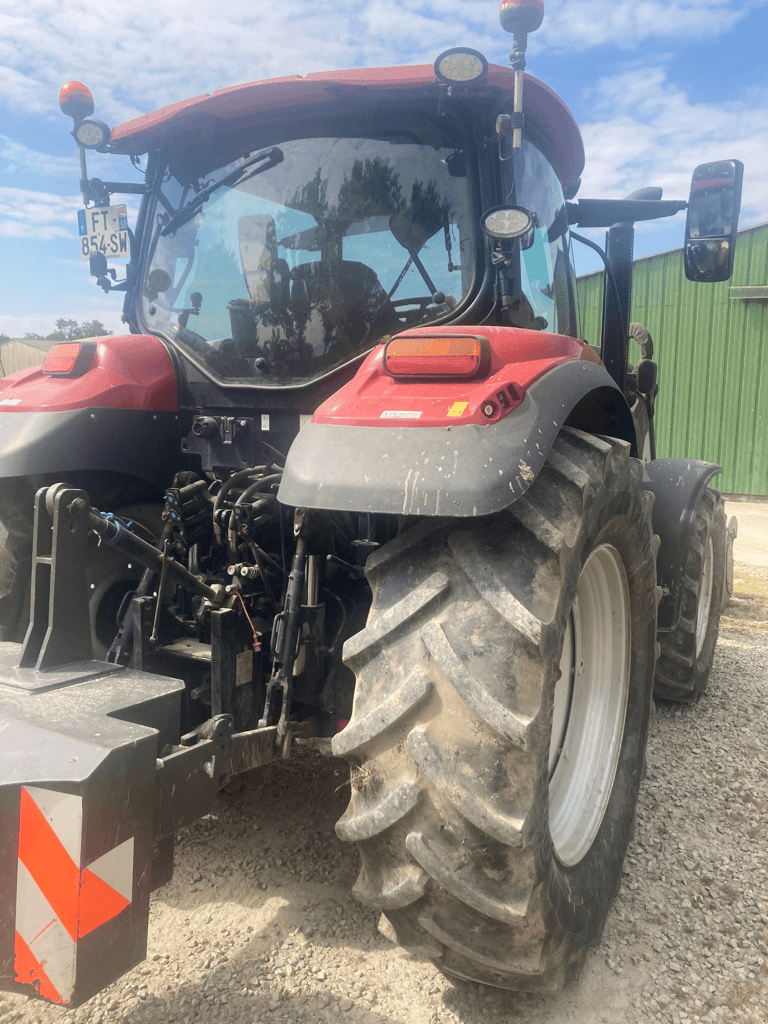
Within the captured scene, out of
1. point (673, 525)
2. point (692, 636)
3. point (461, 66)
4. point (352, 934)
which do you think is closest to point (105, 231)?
point (461, 66)

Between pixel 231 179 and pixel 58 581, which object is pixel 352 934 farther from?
pixel 231 179

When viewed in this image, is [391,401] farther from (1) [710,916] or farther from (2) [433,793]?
(1) [710,916]

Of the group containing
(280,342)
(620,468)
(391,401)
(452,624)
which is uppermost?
(280,342)

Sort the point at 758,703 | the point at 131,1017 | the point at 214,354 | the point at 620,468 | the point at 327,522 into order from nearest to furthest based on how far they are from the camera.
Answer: the point at 131,1017 → the point at 620,468 → the point at 327,522 → the point at 214,354 → the point at 758,703

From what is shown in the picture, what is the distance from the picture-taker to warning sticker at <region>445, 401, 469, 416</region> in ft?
5.08

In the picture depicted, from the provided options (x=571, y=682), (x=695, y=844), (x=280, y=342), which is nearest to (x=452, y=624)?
(x=571, y=682)

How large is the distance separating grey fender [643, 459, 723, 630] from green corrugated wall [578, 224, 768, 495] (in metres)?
9.05

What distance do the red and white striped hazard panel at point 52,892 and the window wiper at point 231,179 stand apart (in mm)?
1954

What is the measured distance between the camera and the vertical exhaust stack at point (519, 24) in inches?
82.9

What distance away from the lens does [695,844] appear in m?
2.50

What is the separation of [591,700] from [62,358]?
78.8 inches

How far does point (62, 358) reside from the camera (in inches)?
95.1

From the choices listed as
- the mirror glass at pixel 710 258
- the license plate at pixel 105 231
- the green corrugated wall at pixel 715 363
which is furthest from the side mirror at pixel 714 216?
the green corrugated wall at pixel 715 363

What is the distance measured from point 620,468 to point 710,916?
1335 mm
